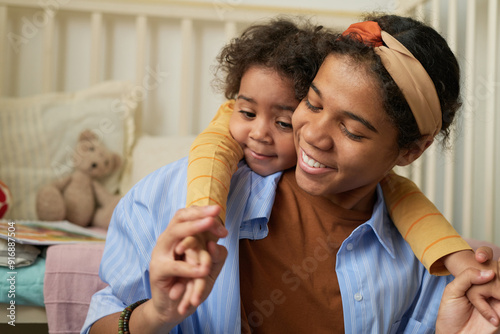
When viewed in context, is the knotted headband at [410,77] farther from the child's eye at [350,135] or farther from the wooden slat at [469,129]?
the wooden slat at [469,129]

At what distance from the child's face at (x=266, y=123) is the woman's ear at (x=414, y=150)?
18cm

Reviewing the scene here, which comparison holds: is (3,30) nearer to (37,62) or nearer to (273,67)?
(37,62)

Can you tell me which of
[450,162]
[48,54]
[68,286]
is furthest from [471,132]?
[48,54]

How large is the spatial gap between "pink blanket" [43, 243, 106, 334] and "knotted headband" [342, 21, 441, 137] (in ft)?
2.77

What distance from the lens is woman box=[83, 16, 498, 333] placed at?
737 millimetres

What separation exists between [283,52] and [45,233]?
88cm

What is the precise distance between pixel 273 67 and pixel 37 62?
153cm

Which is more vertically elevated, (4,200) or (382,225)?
(382,225)

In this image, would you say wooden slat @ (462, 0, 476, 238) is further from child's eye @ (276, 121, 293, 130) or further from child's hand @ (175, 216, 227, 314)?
child's hand @ (175, 216, 227, 314)

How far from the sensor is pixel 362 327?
30.8 inches

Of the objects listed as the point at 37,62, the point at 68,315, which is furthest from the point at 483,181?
the point at 37,62

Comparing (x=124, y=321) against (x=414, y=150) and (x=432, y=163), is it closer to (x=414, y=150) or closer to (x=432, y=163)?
(x=414, y=150)

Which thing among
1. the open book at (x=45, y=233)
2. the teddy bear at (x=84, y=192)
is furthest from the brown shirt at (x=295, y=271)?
the teddy bear at (x=84, y=192)

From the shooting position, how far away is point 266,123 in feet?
2.98
